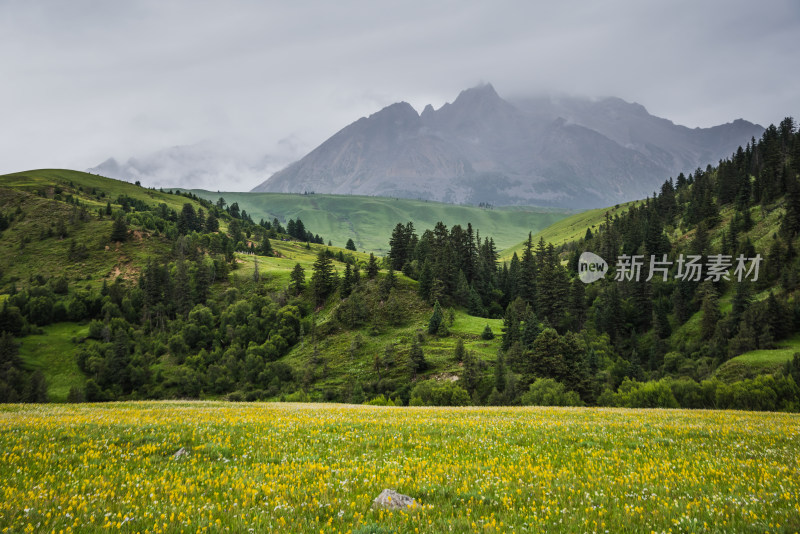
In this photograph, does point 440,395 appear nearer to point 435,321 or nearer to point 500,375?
point 500,375

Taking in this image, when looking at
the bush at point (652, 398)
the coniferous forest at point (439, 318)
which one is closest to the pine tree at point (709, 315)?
the coniferous forest at point (439, 318)

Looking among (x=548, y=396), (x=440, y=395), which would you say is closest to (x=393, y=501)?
(x=548, y=396)

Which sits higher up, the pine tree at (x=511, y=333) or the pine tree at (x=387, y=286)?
the pine tree at (x=387, y=286)

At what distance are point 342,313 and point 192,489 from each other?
4754 inches

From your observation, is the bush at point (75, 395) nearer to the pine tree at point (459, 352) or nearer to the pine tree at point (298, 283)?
the pine tree at point (298, 283)

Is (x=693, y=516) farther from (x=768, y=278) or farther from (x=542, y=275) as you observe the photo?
(x=768, y=278)

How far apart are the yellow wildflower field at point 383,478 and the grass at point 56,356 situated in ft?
451

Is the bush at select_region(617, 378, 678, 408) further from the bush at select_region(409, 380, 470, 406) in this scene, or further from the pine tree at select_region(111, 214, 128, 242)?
the pine tree at select_region(111, 214, 128, 242)

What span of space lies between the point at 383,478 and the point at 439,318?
105242 millimetres

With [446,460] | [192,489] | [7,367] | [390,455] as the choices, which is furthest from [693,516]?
[7,367]

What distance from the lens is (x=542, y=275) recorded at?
5059 inches

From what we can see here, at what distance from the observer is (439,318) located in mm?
113312

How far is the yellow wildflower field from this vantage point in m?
6.74

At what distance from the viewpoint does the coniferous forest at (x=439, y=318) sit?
291ft
